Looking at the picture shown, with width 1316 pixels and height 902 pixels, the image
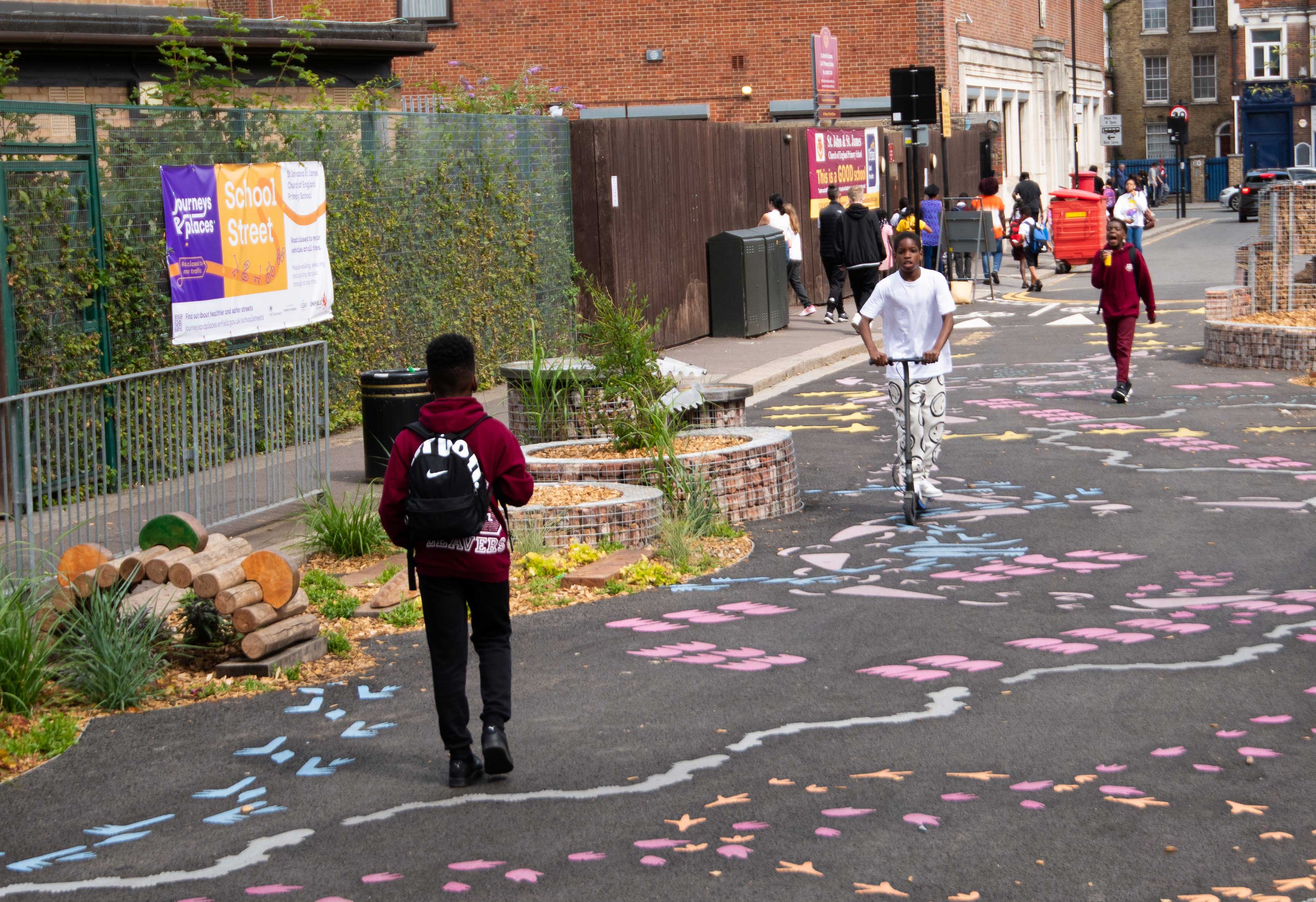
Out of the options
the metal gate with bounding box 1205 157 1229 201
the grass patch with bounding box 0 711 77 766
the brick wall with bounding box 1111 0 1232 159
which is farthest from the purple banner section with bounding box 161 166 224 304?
the brick wall with bounding box 1111 0 1232 159

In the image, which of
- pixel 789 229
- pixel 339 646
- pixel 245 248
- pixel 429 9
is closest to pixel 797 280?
pixel 789 229

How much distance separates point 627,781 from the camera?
578cm

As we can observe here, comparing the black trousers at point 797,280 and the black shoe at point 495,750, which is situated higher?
the black trousers at point 797,280

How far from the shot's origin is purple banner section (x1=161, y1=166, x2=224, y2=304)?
41.1 ft

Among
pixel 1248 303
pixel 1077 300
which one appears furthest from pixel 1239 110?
pixel 1248 303

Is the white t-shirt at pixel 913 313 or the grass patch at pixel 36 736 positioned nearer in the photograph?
the grass patch at pixel 36 736

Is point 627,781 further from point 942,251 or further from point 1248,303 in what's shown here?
point 942,251

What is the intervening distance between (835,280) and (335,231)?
1043 cm

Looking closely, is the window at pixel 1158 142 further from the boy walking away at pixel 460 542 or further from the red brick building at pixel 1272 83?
the boy walking away at pixel 460 542

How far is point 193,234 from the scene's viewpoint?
12.7 m

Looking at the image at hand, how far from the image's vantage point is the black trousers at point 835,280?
23625mm

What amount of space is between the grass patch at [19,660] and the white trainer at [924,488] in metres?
5.83

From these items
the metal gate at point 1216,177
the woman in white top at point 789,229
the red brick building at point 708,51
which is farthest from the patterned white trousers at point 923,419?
the metal gate at point 1216,177

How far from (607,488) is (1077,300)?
19412 millimetres
